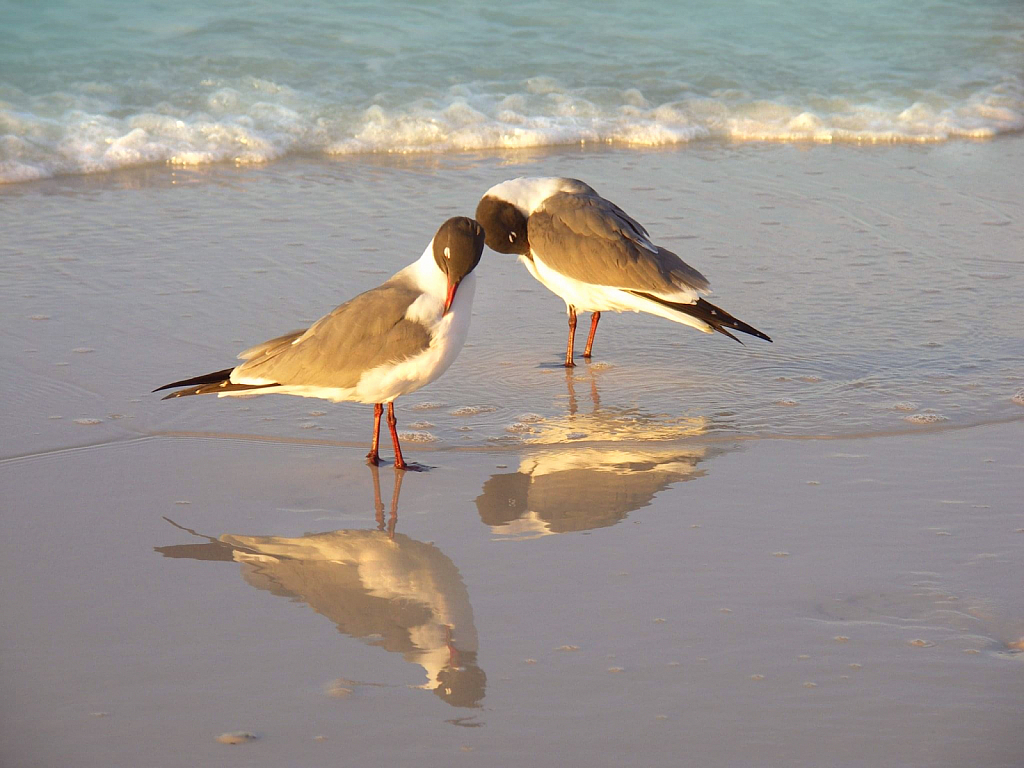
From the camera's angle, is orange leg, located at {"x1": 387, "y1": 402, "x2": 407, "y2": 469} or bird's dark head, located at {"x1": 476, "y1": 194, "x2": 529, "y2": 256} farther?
bird's dark head, located at {"x1": 476, "y1": 194, "x2": 529, "y2": 256}

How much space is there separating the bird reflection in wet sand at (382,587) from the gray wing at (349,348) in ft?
1.69

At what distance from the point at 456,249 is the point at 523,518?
2.97ft

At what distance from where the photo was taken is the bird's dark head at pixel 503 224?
575 centimetres

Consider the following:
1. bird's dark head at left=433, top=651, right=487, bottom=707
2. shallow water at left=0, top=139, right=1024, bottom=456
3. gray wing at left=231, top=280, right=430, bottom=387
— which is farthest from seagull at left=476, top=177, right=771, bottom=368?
bird's dark head at left=433, top=651, right=487, bottom=707

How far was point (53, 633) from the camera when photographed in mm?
3113

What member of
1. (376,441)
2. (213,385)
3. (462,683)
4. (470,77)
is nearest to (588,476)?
(376,441)

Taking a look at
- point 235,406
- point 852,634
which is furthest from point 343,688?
point 235,406

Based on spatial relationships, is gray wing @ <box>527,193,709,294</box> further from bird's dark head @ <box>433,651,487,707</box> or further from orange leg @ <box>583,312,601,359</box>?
bird's dark head @ <box>433,651,487,707</box>

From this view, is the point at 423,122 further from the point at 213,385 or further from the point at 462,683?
the point at 462,683

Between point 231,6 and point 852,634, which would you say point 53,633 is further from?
point 231,6

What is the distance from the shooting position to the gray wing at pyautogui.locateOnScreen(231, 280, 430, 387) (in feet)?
13.6

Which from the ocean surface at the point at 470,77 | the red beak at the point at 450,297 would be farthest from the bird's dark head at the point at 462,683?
the ocean surface at the point at 470,77

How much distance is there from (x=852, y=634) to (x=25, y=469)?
267 centimetres

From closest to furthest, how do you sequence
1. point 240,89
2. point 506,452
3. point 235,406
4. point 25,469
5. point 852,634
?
point 852,634, point 25,469, point 506,452, point 235,406, point 240,89
